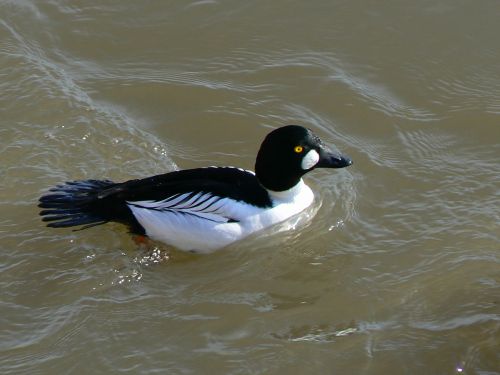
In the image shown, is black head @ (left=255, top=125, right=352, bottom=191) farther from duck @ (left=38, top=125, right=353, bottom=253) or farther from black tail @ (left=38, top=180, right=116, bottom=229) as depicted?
black tail @ (left=38, top=180, right=116, bottom=229)

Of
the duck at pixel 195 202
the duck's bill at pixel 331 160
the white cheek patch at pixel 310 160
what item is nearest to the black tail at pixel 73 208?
the duck at pixel 195 202

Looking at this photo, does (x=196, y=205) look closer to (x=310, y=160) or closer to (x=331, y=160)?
(x=310, y=160)

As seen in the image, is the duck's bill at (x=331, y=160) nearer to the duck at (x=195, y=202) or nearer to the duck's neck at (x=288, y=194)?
the duck at (x=195, y=202)

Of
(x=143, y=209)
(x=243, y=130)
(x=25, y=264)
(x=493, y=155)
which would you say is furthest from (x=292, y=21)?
(x=25, y=264)

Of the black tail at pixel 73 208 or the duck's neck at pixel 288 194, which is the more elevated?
the black tail at pixel 73 208

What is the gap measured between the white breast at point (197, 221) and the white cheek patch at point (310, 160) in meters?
0.57

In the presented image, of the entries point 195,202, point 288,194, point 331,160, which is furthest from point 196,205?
point 331,160

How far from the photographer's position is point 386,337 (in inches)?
269

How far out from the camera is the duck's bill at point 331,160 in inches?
327

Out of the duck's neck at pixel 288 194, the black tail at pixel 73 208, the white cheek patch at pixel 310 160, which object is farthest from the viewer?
the duck's neck at pixel 288 194

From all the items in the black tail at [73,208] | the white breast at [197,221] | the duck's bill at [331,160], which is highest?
the duck's bill at [331,160]

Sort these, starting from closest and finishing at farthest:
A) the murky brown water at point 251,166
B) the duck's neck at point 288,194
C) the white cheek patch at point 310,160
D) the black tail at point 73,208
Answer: the murky brown water at point 251,166 → the black tail at point 73,208 → the white cheek patch at point 310,160 → the duck's neck at point 288,194

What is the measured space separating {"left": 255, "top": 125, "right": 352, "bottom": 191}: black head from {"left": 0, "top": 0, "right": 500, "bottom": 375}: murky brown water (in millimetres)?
464

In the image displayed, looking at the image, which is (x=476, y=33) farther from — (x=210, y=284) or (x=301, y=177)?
(x=210, y=284)
